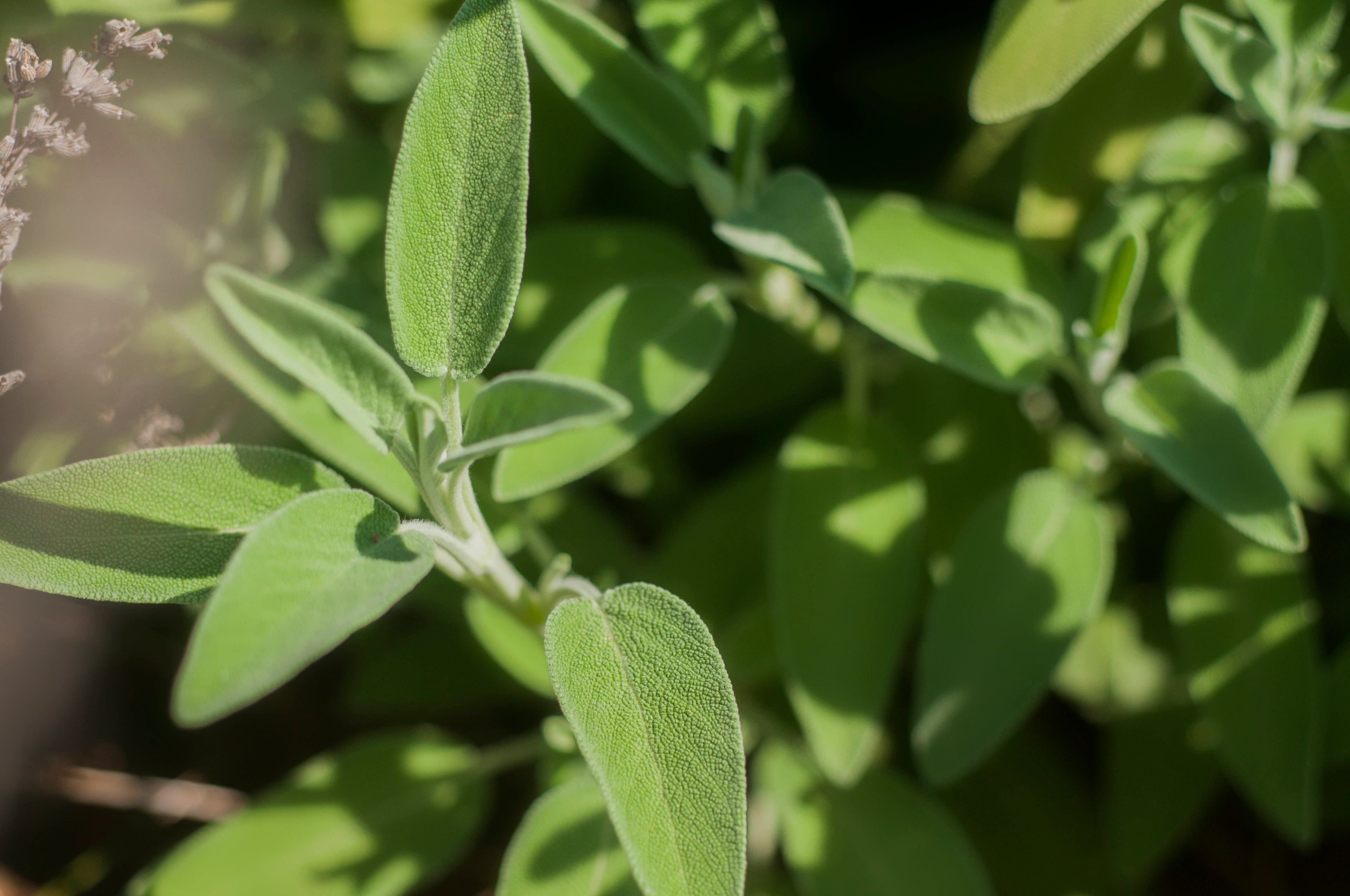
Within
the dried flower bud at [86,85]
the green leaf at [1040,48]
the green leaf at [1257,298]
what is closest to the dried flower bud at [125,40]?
the dried flower bud at [86,85]

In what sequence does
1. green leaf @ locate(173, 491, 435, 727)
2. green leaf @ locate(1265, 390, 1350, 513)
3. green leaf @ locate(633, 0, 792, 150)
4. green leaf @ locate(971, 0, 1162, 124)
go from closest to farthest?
green leaf @ locate(173, 491, 435, 727)
green leaf @ locate(971, 0, 1162, 124)
green leaf @ locate(633, 0, 792, 150)
green leaf @ locate(1265, 390, 1350, 513)

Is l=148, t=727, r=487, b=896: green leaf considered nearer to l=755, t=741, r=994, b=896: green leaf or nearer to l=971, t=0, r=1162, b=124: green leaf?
l=755, t=741, r=994, b=896: green leaf

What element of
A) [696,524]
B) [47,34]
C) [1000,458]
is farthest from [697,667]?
[47,34]

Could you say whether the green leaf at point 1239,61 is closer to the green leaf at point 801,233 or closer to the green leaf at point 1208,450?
the green leaf at point 1208,450

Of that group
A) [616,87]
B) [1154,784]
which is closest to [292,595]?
[616,87]

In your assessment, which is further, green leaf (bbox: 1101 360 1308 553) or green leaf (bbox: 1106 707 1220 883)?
green leaf (bbox: 1106 707 1220 883)

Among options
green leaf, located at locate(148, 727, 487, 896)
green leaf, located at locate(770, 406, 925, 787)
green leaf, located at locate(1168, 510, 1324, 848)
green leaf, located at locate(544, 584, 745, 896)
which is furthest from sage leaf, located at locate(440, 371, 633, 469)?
green leaf, located at locate(1168, 510, 1324, 848)

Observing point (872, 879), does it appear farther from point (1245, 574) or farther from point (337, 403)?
point (337, 403)

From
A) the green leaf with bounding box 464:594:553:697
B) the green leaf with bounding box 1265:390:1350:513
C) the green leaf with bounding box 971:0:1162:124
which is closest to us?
the green leaf with bounding box 971:0:1162:124
